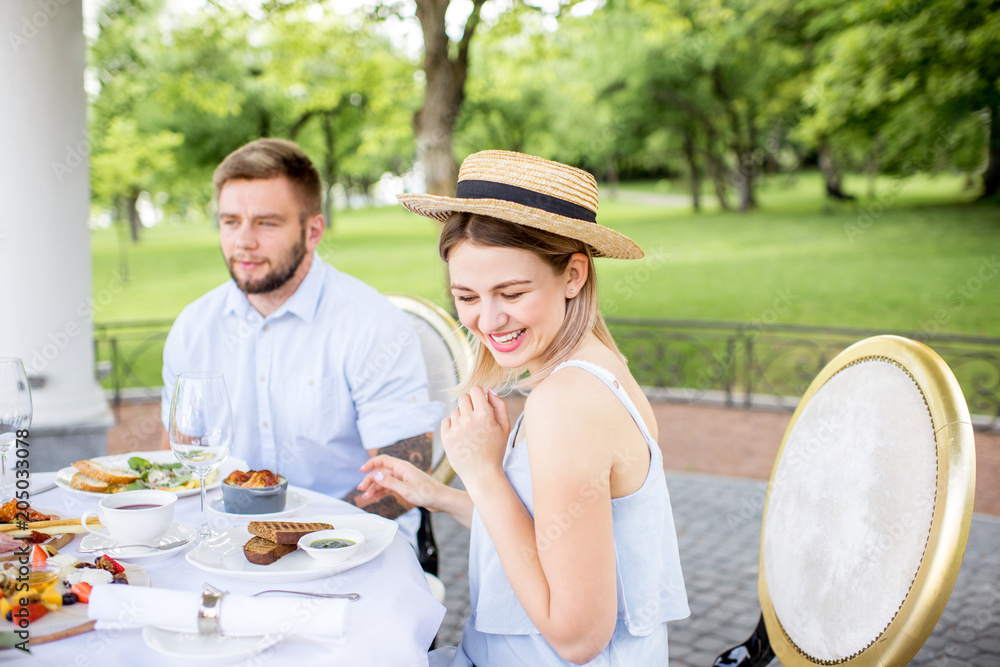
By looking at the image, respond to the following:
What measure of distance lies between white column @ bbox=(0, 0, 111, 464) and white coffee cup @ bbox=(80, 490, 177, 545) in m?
3.53

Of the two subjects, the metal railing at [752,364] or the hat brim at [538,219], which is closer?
the hat brim at [538,219]

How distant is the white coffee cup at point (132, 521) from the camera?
170cm

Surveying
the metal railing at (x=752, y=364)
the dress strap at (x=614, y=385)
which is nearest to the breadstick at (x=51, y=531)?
the dress strap at (x=614, y=385)

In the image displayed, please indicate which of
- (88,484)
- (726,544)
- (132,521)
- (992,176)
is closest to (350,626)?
(132,521)

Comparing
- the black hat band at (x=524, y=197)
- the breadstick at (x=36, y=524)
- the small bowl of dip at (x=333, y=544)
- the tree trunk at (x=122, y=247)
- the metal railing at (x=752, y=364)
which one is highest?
the tree trunk at (x=122, y=247)

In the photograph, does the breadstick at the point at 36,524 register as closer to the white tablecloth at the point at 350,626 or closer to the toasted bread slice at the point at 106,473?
the white tablecloth at the point at 350,626

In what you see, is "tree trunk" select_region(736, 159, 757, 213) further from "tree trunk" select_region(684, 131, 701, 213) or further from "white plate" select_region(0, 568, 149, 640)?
"white plate" select_region(0, 568, 149, 640)

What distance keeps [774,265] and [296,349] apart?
18.5 m

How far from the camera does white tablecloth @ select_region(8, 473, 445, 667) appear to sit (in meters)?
1.30

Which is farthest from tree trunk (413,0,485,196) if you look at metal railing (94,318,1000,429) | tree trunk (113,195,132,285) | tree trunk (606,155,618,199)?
tree trunk (606,155,618,199)

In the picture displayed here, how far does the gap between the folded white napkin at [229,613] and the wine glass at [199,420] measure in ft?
1.52

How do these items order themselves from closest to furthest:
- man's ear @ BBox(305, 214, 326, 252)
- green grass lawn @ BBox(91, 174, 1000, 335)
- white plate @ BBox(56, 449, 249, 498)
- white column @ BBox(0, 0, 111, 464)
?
1. white plate @ BBox(56, 449, 249, 498)
2. man's ear @ BBox(305, 214, 326, 252)
3. white column @ BBox(0, 0, 111, 464)
4. green grass lawn @ BBox(91, 174, 1000, 335)

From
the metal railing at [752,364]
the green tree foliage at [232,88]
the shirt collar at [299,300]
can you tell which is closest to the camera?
the shirt collar at [299,300]

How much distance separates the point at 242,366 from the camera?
301 cm
